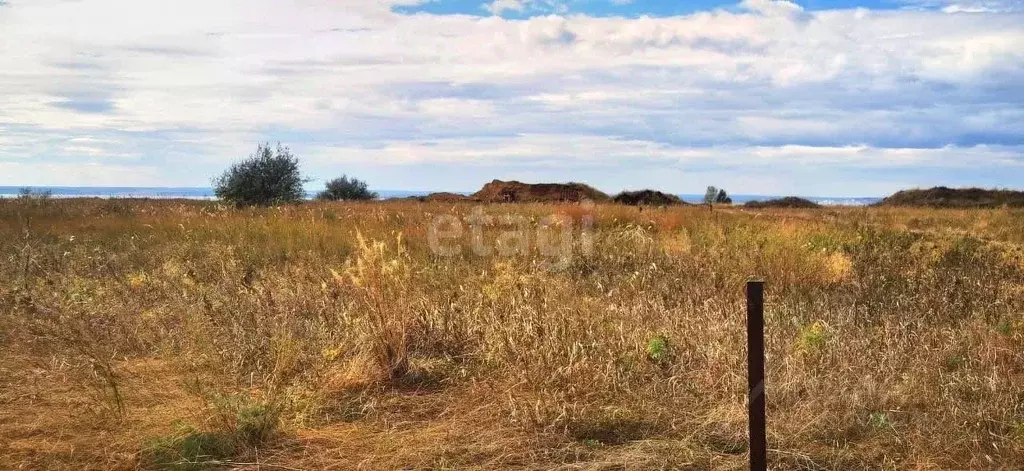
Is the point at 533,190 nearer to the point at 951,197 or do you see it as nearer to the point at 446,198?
the point at 446,198

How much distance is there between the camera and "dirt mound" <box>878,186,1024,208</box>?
111 ft

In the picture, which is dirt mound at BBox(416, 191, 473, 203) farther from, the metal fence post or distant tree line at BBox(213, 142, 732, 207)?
the metal fence post

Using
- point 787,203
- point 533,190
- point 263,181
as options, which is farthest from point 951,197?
point 263,181

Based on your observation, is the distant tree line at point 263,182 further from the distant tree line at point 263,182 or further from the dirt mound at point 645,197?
the dirt mound at point 645,197

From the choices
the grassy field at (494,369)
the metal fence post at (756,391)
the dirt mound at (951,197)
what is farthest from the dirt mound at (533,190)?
the metal fence post at (756,391)

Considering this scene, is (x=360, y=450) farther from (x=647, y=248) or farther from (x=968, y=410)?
(x=647, y=248)

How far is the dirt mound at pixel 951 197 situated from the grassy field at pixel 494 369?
30.4m

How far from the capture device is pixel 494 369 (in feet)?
15.3

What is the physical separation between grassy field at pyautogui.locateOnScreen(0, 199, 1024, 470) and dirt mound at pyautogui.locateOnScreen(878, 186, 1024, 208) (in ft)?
99.8

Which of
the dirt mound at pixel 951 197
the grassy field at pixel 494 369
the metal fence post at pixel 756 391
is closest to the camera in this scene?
the metal fence post at pixel 756 391

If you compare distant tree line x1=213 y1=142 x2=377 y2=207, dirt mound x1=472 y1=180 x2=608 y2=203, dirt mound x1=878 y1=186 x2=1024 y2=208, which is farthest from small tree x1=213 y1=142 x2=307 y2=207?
dirt mound x1=878 y1=186 x2=1024 y2=208

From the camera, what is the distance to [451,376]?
4.73 meters

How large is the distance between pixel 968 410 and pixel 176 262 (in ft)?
25.3

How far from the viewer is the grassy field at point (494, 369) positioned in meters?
3.52
